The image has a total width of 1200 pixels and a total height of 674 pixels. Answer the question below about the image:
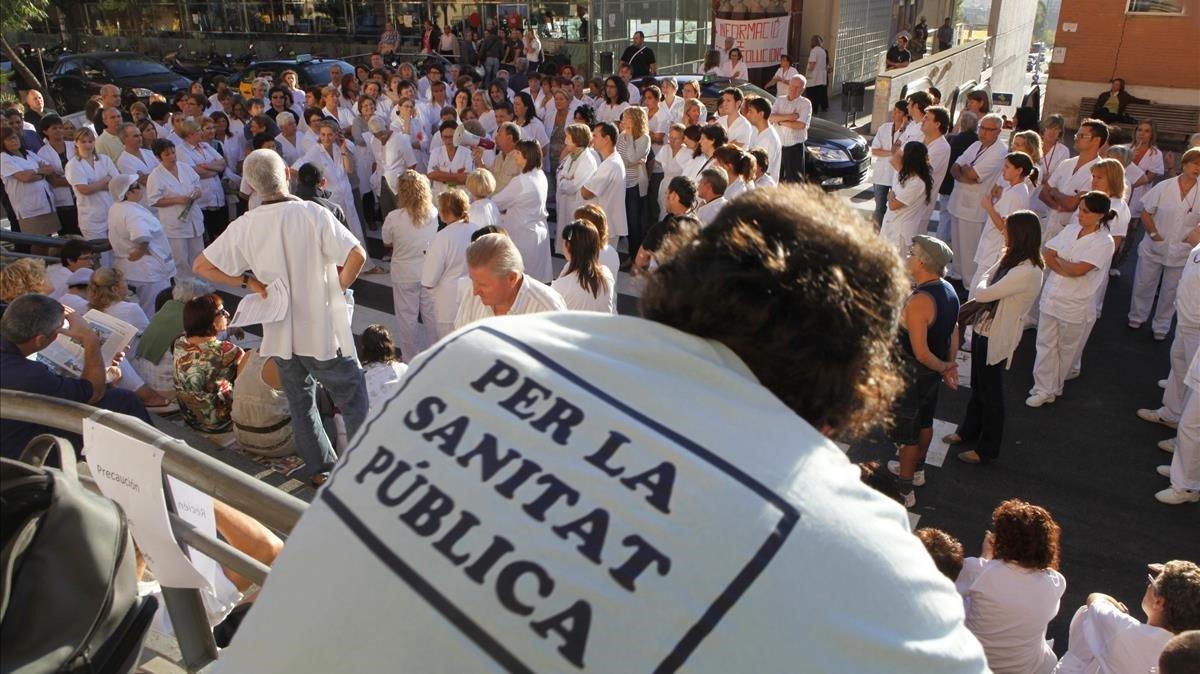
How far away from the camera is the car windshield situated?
65.5 ft

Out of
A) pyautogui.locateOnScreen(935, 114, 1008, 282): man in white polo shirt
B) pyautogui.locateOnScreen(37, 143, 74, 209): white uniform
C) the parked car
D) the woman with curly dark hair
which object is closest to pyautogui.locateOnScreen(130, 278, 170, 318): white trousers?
pyautogui.locateOnScreen(37, 143, 74, 209): white uniform

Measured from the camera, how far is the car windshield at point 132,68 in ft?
65.5

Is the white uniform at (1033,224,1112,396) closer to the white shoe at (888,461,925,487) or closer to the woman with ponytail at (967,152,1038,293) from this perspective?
the woman with ponytail at (967,152,1038,293)

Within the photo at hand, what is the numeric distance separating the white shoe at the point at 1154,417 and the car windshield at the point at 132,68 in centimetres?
2065

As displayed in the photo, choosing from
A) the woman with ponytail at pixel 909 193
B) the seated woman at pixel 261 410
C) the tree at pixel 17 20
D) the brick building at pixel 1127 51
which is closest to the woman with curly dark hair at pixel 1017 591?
the seated woman at pixel 261 410

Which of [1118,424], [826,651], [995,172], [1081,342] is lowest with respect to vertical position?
[1118,424]

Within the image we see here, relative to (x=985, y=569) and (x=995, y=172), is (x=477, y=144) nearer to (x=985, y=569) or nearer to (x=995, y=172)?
(x=995, y=172)

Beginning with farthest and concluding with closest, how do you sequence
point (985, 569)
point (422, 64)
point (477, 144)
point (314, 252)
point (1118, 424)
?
point (422, 64), point (477, 144), point (1118, 424), point (314, 252), point (985, 569)

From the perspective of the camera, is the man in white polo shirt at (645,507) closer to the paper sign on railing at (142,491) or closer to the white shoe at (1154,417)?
the paper sign on railing at (142,491)

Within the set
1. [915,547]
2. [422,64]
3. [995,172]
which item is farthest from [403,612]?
[422,64]

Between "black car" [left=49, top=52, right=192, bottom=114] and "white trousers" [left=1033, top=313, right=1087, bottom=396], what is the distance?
1844cm

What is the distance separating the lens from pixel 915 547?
1073mm

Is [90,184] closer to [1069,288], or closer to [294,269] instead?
[294,269]

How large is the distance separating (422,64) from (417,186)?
1520 centimetres
